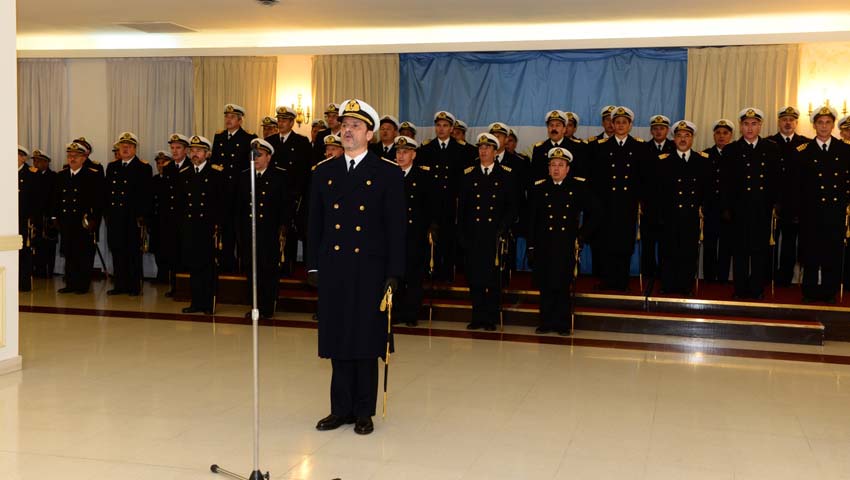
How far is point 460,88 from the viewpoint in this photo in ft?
38.2

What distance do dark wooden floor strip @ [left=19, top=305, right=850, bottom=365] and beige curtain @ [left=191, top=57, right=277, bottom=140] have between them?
12.7 feet

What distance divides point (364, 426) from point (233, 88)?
8.38m

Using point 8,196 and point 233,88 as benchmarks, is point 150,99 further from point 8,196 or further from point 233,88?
point 8,196

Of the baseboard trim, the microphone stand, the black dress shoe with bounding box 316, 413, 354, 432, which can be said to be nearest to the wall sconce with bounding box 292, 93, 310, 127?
the baseboard trim

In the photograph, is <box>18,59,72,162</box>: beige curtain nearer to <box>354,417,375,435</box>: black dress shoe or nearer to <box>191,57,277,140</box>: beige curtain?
<box>191,57,277,140</box>: beige curtain

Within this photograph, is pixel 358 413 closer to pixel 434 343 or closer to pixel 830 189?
pixel 434 343

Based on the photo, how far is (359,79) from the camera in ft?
39.0

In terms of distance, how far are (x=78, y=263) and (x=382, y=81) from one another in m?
4.60

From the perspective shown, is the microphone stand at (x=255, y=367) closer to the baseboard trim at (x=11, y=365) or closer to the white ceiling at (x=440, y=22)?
the baseboard trim at (x=11, y=365)

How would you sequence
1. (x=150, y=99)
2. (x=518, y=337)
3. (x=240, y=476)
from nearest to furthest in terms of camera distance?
(x=240, y=476) → (x=518, y=337) → (x=150, y=99)

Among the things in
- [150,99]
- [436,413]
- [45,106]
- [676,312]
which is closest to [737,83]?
[676,312]

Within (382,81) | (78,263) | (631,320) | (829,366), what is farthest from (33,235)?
(829,366)

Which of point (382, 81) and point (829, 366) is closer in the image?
point (829, 366)

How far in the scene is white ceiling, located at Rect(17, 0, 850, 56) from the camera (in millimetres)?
9859
